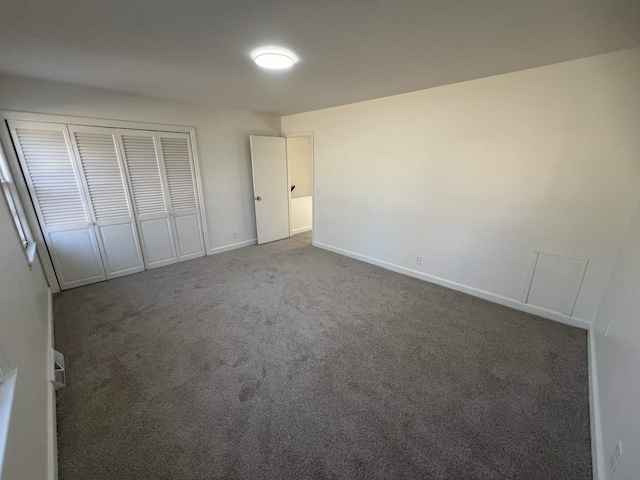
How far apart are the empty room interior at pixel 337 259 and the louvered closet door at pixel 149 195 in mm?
24

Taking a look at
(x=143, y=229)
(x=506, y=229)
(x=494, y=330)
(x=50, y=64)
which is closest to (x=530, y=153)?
(x=506, y=229)

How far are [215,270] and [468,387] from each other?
3306 mm

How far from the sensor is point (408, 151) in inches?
127

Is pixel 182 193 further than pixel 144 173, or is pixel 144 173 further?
pixel 182 193

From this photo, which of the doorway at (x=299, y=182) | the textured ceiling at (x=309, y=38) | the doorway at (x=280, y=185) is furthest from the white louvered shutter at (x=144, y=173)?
the doorway at (x=299, y=182)

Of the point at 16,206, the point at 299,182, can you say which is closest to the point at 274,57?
the point at 16,206

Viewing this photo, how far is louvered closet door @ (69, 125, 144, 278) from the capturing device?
10.1ft

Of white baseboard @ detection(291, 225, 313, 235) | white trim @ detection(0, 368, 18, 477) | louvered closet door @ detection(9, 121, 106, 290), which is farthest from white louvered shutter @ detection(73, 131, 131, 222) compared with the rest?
white baseboard @ detection(291, 225, 313, 235)

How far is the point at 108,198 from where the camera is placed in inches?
130

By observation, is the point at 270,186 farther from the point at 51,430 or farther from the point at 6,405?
the point at 6,405

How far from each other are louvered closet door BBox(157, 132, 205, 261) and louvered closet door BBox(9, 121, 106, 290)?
973 millimetres

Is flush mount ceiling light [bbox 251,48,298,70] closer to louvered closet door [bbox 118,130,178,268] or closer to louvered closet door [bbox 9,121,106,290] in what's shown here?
louvered closet door [bbox 118,130,178,268]

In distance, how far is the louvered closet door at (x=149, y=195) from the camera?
11.1ft

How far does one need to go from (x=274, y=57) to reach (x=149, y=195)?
→ 2773 millimetres
